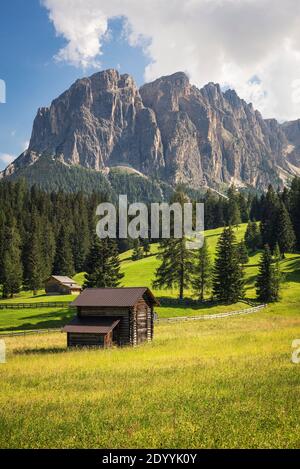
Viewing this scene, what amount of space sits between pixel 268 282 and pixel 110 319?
122ft

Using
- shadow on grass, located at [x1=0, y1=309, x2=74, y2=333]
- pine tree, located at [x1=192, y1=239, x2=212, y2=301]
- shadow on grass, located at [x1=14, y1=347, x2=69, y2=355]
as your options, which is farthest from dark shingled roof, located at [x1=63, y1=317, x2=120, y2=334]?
pine tree, located at [x1=192, y1=239, x2=212, y2=301]

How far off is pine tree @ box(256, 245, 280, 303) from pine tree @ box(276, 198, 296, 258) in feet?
83.1

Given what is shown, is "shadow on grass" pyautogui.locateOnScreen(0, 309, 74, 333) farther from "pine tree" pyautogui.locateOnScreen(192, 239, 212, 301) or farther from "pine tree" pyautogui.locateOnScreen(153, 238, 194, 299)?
"pine tree" pyautogui.locateOnScreen(192, 239, 212, 301)

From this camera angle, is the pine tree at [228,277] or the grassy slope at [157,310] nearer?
the grassy slope at [157,310]

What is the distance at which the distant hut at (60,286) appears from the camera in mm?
88500

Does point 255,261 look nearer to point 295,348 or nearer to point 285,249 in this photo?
point 285,249

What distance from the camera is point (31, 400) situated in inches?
709

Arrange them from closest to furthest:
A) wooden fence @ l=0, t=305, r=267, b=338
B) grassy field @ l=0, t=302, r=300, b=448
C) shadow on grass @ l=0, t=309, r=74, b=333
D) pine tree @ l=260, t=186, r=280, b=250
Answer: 1. grassy field @ l=0, t=302, r=300, b=448
2. wooden fence @ l=0, t=305, r=267, b=338
3. shadow on grass @ l=0, t=309, r=74, b=333
4. pine tree @ l=260, t=186, r=280, b=250

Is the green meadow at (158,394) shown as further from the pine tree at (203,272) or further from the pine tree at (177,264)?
the pine tree at (203,272)

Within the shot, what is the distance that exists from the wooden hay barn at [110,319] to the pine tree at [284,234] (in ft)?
195

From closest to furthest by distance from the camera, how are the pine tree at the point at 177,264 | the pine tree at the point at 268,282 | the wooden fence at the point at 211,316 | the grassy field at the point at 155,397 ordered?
the grassy field at the point at 155,397
the wooden fence at the point at 211,316
the pine tree at the point at 177,264
the pine tree at the point at 268,282

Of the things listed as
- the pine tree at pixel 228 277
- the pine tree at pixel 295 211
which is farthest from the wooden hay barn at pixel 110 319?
the pine tree at pixel 295 211

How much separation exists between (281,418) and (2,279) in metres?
80.1

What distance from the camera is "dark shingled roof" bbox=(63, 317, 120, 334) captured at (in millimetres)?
35531
